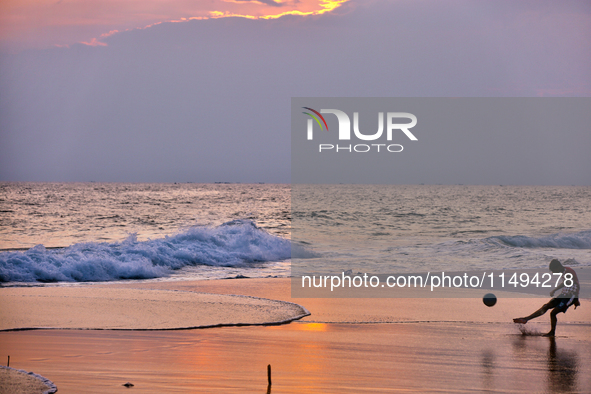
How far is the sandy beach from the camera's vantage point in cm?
659

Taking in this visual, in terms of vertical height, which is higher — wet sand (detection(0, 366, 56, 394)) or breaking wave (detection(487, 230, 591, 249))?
wet sand (detection(0, 366, 56, 394))

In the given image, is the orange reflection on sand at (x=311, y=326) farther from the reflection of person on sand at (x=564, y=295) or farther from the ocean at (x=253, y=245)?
the ocean at (x=253, y=245)

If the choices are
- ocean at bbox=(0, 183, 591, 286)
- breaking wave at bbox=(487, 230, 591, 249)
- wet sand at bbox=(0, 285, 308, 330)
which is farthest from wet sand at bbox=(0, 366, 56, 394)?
breaking wave at bbox=(487, 230, 591, 249)

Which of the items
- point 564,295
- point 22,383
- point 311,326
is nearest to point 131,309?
point 311,326

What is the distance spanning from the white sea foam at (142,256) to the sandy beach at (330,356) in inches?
308

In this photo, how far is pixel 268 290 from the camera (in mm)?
14656

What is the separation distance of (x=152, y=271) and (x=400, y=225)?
26997 mm

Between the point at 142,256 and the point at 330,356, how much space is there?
559 inches

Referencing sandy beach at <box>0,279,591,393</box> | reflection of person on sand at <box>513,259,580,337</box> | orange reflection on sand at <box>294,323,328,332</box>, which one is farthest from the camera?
orange reflection on sand at <box>294,323,328,332</box>

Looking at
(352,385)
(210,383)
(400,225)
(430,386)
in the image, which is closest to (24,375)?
(210,383)

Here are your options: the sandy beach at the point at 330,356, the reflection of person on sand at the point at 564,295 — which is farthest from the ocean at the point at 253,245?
the reflection of person on sand at the point at 564,295

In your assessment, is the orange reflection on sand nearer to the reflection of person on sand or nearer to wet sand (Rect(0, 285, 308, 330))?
wet sand (Rect(0, 285, 308, 330))

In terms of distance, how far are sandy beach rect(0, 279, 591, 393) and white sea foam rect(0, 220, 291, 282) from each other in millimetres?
7816

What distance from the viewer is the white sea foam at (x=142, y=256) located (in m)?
17.8
